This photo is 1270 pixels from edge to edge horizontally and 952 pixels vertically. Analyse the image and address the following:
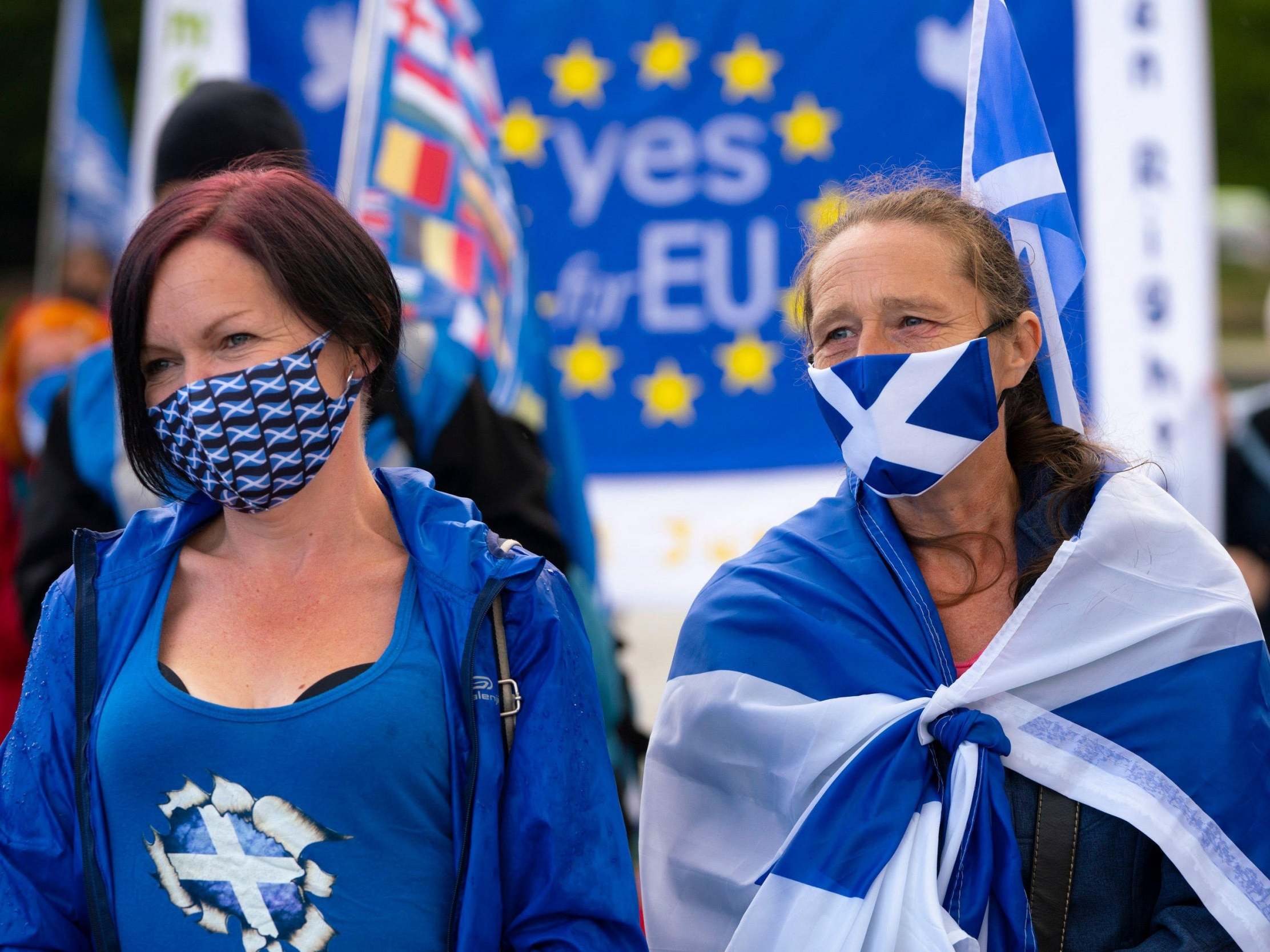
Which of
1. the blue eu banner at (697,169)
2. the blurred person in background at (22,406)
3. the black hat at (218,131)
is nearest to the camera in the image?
the black hat at (218,131)

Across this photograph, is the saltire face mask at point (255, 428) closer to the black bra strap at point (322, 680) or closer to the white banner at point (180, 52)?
the black bra strap at point (322, 680)

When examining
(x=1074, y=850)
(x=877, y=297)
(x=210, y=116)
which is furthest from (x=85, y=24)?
(x=1074, y=850)

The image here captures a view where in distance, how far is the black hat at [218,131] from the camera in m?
3.40

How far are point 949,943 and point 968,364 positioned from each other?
2.86 ft

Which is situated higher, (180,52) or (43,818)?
(180,52)

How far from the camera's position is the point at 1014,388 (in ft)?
8.46

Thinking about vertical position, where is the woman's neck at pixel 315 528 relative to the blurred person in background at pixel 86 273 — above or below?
above

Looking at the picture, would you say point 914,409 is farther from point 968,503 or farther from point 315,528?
point 315,528

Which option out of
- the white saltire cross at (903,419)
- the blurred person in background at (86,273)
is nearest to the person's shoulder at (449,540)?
the white saltire cross at (903,419)

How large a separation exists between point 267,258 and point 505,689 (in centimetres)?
63

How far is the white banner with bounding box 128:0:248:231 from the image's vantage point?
6051mm

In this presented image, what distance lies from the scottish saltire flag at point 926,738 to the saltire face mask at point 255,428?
2.46 ft

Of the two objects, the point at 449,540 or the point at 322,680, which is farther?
the point at 449,540

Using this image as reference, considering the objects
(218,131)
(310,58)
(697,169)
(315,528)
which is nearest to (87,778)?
(315,528)
